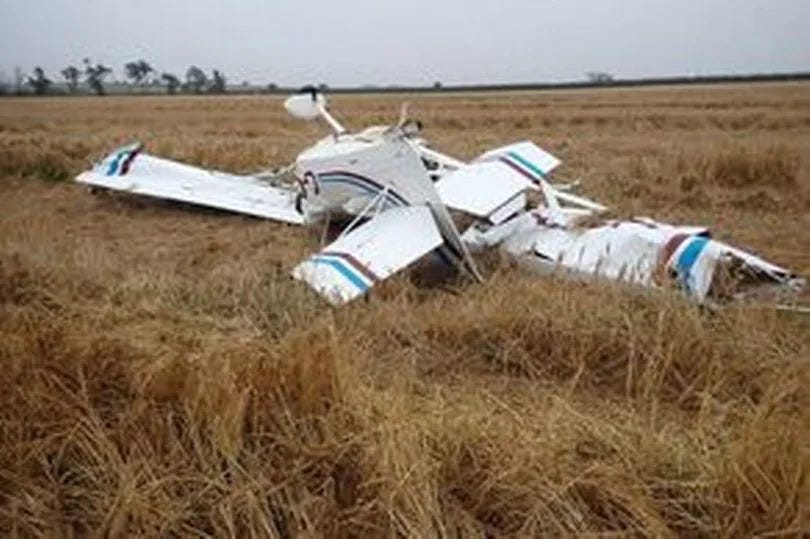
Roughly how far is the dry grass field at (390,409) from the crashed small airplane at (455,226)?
0.96 feet

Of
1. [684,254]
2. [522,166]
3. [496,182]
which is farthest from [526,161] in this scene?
[684,254]

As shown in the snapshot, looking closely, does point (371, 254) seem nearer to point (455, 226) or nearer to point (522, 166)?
point (455, 226)

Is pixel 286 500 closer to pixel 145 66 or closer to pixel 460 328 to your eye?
pixel 460 328

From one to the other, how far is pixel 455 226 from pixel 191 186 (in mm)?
5480

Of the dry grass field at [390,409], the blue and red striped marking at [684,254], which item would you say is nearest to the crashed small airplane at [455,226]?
the blue and red striped marking at [684,254]

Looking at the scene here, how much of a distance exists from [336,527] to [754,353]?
2867 millimetres

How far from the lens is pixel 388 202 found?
7.88m

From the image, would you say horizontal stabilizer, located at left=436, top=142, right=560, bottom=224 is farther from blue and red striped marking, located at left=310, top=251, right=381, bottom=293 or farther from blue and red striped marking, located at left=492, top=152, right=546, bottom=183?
blue and red striped marking, located at left=310, top=251, right=381, bottom=293

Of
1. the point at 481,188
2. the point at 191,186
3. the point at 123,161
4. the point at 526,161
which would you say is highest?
the point at 526,161

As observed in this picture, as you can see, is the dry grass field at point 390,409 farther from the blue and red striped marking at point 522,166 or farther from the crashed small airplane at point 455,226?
the blue and red striped marking at point 522,166

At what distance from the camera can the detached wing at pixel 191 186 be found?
1105cm

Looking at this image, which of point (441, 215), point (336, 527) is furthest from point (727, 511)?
point (441, 215)

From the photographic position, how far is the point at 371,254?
265 inches

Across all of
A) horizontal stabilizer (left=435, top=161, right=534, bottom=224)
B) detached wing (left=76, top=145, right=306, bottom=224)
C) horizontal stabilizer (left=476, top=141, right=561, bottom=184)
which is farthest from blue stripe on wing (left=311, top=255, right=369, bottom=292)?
detached wing (left=76, top=145, right=306, bottom=224)
